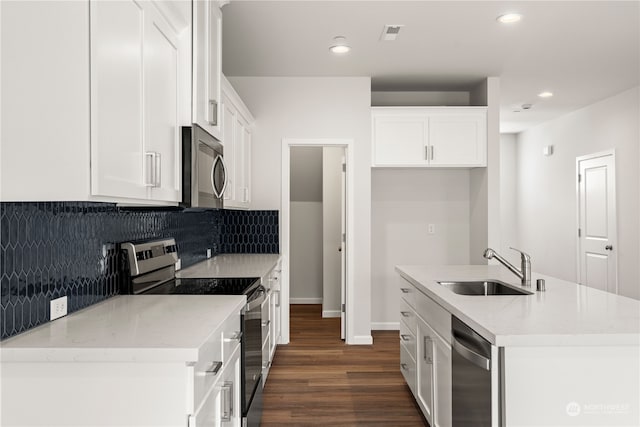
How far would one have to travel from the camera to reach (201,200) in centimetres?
227

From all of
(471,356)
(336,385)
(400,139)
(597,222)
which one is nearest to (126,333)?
(471,356)

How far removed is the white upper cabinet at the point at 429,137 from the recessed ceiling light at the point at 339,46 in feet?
3.32

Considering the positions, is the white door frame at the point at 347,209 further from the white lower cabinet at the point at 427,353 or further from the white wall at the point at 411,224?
the white lower cabinet at the point at 427,353

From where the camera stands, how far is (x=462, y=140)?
15.8ft

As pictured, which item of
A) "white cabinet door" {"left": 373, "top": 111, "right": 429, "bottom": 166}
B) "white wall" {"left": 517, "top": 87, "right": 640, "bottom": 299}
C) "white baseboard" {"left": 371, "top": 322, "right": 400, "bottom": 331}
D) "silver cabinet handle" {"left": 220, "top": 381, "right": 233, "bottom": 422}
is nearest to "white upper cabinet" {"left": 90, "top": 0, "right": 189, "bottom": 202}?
"silver cabinet handle" {"left": 220, "top": 381, "right": 233, "bottom": 422}

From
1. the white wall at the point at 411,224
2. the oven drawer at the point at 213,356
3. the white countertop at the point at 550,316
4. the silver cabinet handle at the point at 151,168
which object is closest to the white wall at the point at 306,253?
the white wall at the point at 411,224

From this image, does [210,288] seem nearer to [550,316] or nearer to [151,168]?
[151,168]

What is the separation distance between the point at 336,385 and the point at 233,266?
3.84 ft

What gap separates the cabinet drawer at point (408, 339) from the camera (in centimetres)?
308

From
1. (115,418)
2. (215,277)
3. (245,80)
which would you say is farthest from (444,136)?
(115,418)

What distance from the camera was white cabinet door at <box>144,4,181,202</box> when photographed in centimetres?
178

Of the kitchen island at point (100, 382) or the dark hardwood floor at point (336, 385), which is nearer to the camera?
the kitchen island at point (100, 382)

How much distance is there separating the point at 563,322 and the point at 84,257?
192cm

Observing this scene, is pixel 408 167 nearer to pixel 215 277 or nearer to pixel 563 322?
pixel 215 277
